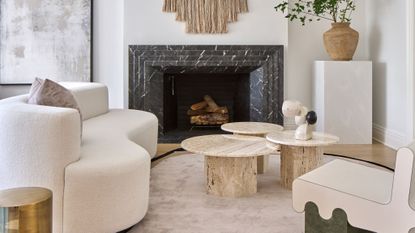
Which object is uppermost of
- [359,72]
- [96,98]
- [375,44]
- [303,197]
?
[375,44]

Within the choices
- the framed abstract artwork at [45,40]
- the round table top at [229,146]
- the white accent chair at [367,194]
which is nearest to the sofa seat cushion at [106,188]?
the round table top at [229,146]

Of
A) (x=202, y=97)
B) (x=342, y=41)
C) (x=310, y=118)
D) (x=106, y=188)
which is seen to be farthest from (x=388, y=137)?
(x=106, y=188)

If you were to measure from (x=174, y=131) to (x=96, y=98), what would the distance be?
1.53 meters

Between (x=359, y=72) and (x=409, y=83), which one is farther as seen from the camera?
(x=359, y=72)

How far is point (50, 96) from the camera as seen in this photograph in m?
2.04

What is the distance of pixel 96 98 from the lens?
133 inches

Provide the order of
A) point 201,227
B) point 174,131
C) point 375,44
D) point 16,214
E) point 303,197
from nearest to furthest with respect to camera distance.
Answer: point 16,214 < point 303,197 < point 201,227 < point 375,44 < point 174,131

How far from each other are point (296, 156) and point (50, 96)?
64.7 inches

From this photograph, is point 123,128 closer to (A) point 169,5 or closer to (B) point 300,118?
(B) point 300,118

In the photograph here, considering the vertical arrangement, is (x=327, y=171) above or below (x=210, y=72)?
below

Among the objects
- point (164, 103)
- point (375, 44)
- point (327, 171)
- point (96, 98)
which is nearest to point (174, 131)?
point (164, 103)

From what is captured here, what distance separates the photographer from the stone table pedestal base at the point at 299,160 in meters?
2.61

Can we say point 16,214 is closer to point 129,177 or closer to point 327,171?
point 129,177

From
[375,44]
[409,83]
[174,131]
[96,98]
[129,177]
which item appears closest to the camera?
[129,177]
